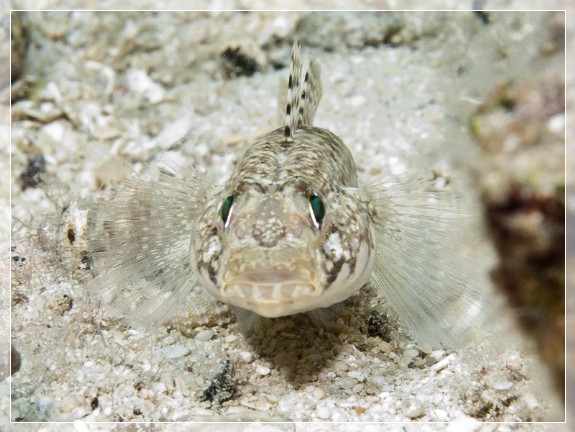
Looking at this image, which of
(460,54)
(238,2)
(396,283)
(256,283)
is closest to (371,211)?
(396,283)

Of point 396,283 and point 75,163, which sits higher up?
point 75,163

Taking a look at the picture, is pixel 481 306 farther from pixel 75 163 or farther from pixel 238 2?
pixel 238 2

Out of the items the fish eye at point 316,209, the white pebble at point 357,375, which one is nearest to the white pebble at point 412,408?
the white pebble at point 357,375

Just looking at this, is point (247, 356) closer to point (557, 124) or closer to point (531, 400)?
point (531, 400)

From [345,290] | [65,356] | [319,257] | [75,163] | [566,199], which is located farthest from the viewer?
[75,163]

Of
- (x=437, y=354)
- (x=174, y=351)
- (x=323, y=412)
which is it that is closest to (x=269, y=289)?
(x=323, y=412)

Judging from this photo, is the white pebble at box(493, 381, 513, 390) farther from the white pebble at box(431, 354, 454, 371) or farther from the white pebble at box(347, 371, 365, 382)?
the white pebble at box(347, 371, 365, 382)

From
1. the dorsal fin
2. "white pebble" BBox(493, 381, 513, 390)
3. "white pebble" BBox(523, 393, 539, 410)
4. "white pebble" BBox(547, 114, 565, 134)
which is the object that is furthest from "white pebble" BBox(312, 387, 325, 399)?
"white pebble" BBox(547, 114, 565, 134)
